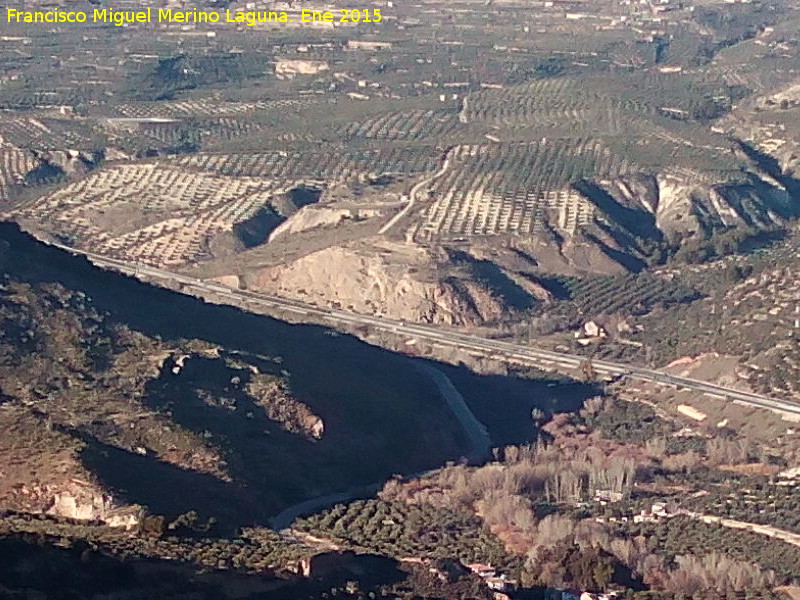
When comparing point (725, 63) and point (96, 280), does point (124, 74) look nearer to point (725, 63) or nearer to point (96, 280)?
point (725, 63)

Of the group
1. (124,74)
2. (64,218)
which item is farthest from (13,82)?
(64,218)

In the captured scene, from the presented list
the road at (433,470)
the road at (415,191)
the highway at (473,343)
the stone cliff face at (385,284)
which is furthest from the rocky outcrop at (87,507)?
the road at (415,191)

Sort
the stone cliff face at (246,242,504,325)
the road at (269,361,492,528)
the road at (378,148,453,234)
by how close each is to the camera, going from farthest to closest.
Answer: the road at (378,148,453,234) < the stone cliff face at (246,242,504,325) < the road at (269,361,492,528)

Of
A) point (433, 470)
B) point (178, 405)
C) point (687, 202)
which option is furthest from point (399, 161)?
point (178, 405)

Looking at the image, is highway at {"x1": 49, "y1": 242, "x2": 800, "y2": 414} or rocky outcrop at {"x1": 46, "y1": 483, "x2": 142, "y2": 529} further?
highway at {"x1": 49, "y1": 242, "x2": 800, "y2": 414}

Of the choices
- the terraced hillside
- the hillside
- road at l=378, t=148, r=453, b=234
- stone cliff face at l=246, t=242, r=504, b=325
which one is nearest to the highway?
stone cliff face at l=246, t=242, r=504, b=325

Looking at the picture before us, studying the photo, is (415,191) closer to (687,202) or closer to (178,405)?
(687,202)

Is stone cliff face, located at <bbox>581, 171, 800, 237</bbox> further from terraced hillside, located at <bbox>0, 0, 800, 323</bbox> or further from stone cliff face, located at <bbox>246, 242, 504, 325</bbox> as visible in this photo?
stone cliff face, located at <bbox>246, 242, 504, 325</bbox>
